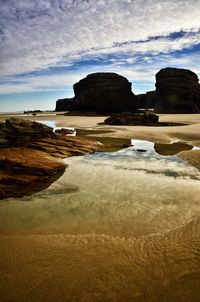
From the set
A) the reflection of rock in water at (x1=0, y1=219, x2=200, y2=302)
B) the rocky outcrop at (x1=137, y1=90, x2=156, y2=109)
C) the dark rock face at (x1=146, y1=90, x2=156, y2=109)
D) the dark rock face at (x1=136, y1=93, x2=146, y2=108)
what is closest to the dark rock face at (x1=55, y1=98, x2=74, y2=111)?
the dark rock face at (x1=136, y1=93, x2=146, y2=108)

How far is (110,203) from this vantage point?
3.77 meters

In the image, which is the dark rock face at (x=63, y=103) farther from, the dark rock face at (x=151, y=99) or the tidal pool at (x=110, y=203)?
the tidal pool at (x=110, y=203)

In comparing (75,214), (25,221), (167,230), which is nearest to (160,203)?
(167,230)

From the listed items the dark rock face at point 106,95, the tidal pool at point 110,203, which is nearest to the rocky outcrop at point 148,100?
the dark rock face at point 106,95

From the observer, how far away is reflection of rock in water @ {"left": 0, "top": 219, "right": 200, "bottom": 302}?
1857 mm

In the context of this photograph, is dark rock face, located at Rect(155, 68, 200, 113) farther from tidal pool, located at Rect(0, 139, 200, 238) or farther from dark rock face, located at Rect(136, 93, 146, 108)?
dark rock face, located at Rect(136, 93, 146, 108)

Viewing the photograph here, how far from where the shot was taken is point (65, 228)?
2.99 m

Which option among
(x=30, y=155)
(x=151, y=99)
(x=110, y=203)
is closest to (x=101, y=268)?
(x=110, y=203)

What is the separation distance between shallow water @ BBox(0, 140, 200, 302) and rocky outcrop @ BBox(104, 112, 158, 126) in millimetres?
15748

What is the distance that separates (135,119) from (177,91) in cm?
2909

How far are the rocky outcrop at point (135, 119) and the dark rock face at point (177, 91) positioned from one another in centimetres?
2625

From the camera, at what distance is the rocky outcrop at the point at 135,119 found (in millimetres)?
19906

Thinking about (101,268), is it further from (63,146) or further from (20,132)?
(20,132)

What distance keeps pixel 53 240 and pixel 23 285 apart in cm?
76
